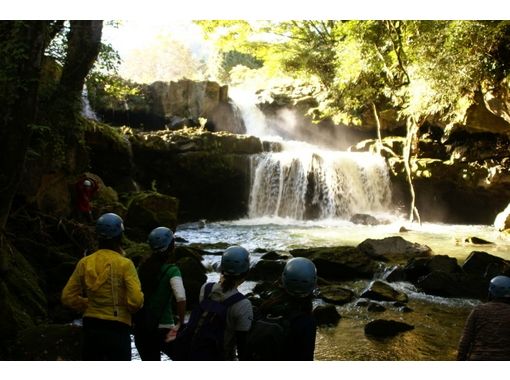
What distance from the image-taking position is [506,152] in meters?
17.2

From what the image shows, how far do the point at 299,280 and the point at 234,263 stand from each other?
45 centimetres

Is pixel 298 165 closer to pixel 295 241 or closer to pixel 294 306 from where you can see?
pixel 295 241

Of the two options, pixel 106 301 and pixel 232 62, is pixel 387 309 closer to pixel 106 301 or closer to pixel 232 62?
pixel 106 301

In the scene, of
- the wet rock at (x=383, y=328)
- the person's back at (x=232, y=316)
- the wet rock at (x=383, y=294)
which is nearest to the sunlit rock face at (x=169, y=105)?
the wet rock at (x=383, y=294)

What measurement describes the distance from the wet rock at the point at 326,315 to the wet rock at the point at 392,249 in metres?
4.00

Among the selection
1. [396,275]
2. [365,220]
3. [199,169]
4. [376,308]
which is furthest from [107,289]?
[199,169]

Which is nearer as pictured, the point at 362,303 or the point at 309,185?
the point at 362,303

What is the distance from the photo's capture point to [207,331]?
2.70m

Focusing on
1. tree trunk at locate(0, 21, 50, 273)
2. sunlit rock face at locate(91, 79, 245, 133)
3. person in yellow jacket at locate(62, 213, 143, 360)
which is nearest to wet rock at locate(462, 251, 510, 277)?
person in yellow jacket at locate(62, 213, 143, 360)

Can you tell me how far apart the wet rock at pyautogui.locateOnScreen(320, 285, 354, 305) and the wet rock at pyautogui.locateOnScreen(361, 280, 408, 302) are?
281 millimetres

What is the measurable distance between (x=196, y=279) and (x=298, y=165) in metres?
12.5

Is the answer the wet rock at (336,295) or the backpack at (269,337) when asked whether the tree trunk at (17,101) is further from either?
the wet rock at (336,295)

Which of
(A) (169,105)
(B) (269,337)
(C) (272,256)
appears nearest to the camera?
(B) (269,337)

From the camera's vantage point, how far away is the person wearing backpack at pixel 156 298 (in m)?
3.26
